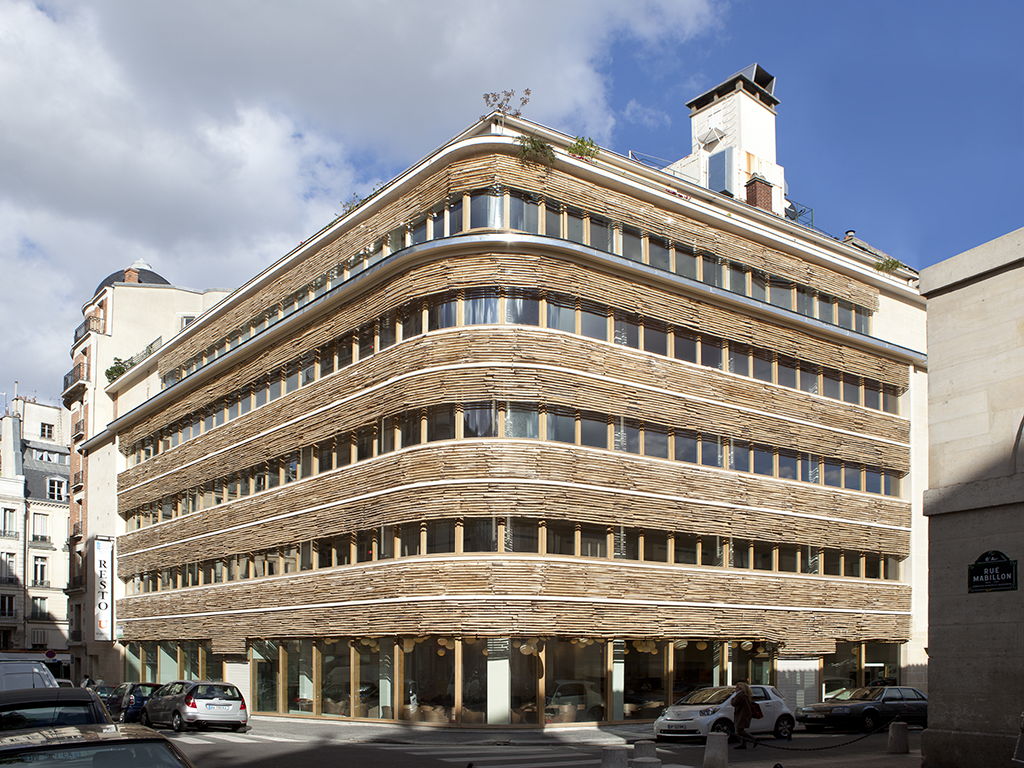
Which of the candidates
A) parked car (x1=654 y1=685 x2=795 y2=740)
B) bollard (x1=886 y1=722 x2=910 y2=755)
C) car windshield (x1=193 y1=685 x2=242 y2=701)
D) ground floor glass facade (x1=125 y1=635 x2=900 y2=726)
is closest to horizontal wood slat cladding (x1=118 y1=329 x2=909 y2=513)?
ground floor glass facade (x1=125 y1=635 x2=900 y2=726)

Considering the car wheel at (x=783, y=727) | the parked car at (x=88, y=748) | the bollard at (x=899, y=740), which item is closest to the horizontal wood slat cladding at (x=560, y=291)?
the car wheel at (x=783, y=727)

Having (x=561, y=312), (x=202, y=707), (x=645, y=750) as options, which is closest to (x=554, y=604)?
(x=561, y=312)

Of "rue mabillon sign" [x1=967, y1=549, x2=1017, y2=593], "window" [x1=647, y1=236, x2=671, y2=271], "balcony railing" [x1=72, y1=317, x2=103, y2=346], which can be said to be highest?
"balcony railing" [x1=72, y1=317, x2=103, y2=346]

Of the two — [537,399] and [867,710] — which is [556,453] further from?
[867,710]

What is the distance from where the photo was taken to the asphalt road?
18297 millimetres

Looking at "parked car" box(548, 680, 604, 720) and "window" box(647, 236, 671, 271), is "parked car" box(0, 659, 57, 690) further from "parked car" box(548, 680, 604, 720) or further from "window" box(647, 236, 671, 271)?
"window" box(647, 236, 671, 271)

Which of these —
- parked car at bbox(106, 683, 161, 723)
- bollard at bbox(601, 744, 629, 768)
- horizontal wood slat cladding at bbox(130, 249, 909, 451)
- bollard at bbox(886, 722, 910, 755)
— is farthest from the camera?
parked car at bbox(106, 683, 161, 723)

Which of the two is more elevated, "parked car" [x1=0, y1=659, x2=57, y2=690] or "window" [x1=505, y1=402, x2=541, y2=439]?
"window" [x1=505, y1=402, x2=541, y2=439]

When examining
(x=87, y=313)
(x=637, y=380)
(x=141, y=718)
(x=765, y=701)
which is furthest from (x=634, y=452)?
(x=87, y=313)

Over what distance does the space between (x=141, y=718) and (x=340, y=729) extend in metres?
6.82

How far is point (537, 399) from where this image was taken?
2823 centimetres

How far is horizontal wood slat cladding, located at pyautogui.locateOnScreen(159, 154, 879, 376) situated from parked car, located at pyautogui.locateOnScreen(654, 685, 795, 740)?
14785mm

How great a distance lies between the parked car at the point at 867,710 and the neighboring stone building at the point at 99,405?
3829 centimetres

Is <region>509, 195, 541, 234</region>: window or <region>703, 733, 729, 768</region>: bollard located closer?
<region>703, 733, 729, 768</region>: bollard
